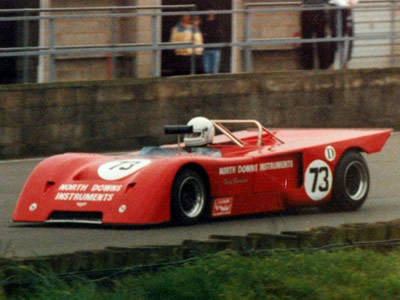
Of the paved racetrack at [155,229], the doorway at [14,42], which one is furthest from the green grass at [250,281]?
the doorway at [14,42]

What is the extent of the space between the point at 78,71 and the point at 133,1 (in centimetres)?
408

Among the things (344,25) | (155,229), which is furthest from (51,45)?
(155,229)

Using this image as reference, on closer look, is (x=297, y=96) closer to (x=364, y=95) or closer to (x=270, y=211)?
(x=364, y=95)

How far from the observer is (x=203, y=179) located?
35.0 ft

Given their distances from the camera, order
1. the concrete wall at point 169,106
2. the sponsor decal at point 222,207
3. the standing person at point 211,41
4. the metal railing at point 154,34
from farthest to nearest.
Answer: the standing person at point 211,41
the metal railing at point 154,34
the concrete wall at point 169,106
the sponsor decal at point 222,207

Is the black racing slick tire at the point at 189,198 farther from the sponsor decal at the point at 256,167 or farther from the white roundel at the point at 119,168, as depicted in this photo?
the white roundel at the point at 119,168

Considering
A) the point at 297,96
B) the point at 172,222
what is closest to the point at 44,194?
the point at 172,222

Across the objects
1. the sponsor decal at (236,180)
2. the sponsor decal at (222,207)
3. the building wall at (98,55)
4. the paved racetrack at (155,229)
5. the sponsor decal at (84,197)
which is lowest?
the paved racetrack at (155,229)

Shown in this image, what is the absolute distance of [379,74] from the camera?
789 inches

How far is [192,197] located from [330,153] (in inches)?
67.1

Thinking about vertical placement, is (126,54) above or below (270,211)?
above

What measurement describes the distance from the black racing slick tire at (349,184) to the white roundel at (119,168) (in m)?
2.10

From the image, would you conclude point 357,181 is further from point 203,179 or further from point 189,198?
point 189,198

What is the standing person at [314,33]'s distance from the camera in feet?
65.3
